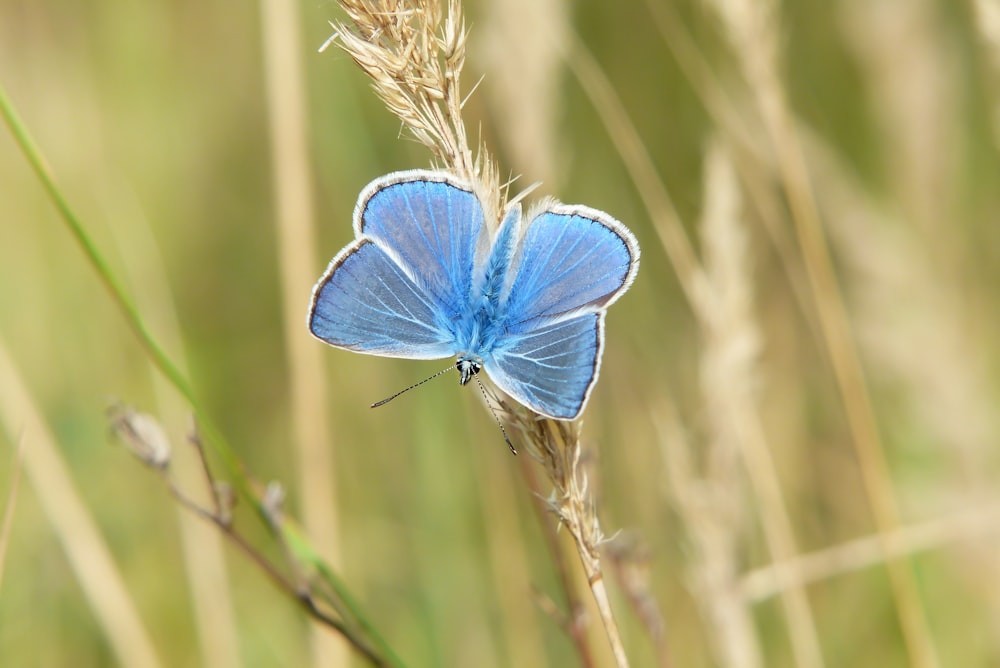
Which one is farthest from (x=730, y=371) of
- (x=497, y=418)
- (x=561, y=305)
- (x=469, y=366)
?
(x=497, y=418)

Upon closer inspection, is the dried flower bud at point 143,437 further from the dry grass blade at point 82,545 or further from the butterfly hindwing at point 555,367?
the dry grass blade at point 82,545

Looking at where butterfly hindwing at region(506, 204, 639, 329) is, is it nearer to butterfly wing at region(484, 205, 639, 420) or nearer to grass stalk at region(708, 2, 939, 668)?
butterfly wing at region(484, 205, 639, 420)

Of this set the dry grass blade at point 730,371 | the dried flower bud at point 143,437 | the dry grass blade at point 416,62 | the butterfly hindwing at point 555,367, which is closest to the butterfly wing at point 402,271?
the dry grass blade at point 416,62

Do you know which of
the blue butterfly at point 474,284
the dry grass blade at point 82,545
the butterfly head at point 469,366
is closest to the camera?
the blue butterfly at point 474,284

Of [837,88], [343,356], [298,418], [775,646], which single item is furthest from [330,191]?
[775,646]

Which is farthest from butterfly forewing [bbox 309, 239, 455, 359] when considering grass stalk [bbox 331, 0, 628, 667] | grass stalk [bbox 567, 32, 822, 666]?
grass stalk [bbox 567, 32, 822, 666]
